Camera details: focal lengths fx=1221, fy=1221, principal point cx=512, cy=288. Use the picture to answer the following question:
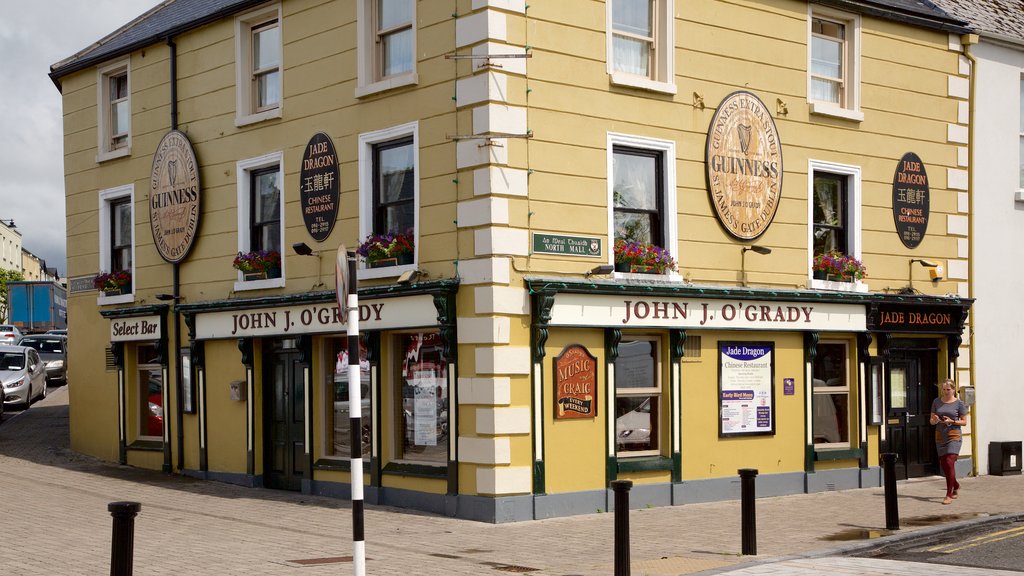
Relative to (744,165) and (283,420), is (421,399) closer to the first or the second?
(283,420)

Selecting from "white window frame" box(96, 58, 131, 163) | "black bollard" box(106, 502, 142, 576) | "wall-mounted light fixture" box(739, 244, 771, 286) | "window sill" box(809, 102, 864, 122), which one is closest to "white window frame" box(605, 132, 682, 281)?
"wall-mounted light fixture" box(739, 244, 771, 286)

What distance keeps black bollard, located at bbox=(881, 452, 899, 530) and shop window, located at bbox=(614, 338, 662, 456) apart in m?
3.85

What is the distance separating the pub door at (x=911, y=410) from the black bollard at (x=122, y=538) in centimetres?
1499

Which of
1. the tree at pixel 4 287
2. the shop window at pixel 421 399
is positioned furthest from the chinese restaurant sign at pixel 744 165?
the tree at pixel 4 287

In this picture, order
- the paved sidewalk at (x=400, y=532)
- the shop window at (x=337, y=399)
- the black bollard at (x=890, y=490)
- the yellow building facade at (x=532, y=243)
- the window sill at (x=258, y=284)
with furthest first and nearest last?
the window sill at (x=258, y=284), the shop window at (x=337, y=399), the yellow building facade at (x=532, y=243), the black bollard at (x=890, y=490), the paved sidewalk at (x=400, y=532)

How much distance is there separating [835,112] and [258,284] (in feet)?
32.1

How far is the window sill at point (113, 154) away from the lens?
23.0 meters

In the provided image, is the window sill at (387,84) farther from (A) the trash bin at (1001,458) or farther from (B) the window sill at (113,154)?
(A) the trash bin at (1001,458)

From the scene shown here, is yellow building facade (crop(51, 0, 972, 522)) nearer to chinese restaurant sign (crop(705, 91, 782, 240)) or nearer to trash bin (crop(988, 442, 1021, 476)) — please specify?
chinese restaurant sign (crop(705, 91, 782, 240))

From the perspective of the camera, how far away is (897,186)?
20891 mm

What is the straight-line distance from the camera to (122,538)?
28.2 ft

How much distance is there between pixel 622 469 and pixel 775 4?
25.5 feet

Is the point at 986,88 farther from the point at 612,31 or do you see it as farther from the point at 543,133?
the point at 543,133

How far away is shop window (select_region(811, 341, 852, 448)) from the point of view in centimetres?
1991
